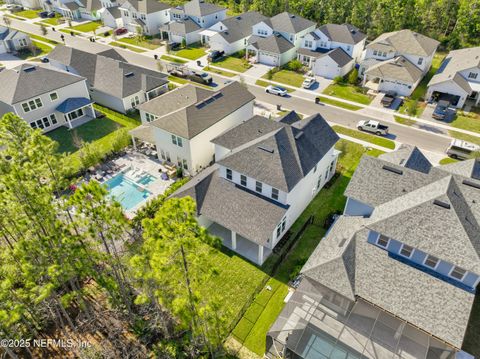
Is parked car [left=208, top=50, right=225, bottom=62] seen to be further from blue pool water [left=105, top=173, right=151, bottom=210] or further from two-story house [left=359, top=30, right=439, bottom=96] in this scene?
blue pool water [left=105, top=173, right=151, bottom=210]

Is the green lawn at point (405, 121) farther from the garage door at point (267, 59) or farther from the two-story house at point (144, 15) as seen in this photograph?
the two-story house at point (144, 15)

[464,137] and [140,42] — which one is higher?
[140,42]

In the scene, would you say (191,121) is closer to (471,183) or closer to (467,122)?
(471,183)

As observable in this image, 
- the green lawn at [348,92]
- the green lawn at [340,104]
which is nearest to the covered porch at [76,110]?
the green lawn at [340,104]

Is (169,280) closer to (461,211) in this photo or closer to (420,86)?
(461,211)

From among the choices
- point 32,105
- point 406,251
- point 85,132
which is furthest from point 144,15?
point 406,251

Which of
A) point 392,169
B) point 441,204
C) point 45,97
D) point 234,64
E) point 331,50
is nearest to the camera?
point 441,204
